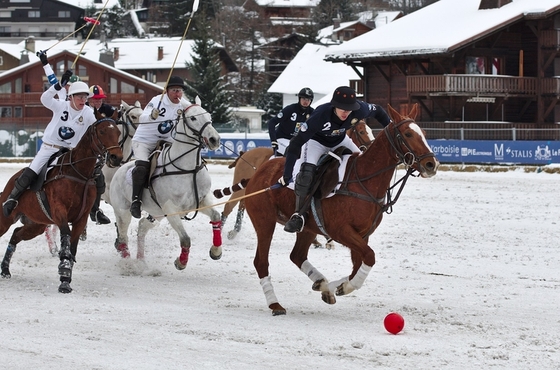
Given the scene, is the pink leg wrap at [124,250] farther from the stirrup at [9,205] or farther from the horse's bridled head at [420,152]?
the horse's bridled head at [420,152]

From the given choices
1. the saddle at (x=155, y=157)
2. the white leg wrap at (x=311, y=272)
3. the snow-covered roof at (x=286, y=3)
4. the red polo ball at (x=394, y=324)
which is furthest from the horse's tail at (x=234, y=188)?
the snow-covered roof at (x=286, y=3)

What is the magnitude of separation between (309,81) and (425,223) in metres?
56.3

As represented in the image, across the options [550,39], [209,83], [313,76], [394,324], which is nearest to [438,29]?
[550,39]

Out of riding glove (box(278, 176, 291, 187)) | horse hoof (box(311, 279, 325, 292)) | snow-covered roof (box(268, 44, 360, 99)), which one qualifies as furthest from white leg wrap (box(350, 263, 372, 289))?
snow-covered roof (box(268, 44, 360, 99))

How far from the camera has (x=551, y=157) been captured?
31703 mm

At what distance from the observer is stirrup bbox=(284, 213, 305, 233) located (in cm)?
987

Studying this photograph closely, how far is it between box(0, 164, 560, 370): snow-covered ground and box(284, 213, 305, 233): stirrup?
859 mm

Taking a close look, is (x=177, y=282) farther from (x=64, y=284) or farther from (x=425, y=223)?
(x=425, y=223)

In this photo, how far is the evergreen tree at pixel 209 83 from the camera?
6512 centimetres

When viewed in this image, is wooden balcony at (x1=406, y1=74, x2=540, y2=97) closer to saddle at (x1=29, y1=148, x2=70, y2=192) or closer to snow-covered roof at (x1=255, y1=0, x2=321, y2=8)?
saddle at (x1=29, y1=148, x2=70, y2=192)

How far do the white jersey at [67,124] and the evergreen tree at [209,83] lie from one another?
51708mm

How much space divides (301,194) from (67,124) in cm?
363

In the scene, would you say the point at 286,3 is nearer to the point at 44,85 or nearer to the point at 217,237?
the point at 44,85

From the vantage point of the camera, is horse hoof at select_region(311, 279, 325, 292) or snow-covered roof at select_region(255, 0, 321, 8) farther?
snow-covered roof at select_region(255, 0, 321, 8)
